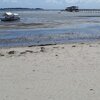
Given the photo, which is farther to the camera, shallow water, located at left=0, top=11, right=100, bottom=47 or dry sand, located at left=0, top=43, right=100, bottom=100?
shallow water, located at left=0, top=11, right=100, bottom=47

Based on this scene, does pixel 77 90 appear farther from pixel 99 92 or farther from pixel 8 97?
pixel 8 97

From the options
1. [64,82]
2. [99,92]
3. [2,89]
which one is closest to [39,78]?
[64,82]

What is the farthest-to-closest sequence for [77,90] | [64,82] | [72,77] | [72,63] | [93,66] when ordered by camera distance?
[72,63], [93,66], [72,77], [64,82], [77,90]

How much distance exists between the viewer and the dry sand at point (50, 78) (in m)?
7.97

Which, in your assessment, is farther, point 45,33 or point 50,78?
point 45,33

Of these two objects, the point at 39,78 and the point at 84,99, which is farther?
the point at 39,78

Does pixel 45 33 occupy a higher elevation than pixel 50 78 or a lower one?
lower

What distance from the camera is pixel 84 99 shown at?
761 cm

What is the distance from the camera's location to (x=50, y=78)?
31.8ft

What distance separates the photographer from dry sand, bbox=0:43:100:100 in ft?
26.1

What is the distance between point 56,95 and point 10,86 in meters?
1.55

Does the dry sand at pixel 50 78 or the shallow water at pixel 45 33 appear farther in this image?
the shallow water at pixel 45 33

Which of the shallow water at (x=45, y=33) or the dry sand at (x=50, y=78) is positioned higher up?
the dry sand at (x=50, y=78)

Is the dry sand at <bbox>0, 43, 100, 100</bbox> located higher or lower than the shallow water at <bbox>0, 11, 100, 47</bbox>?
higher
